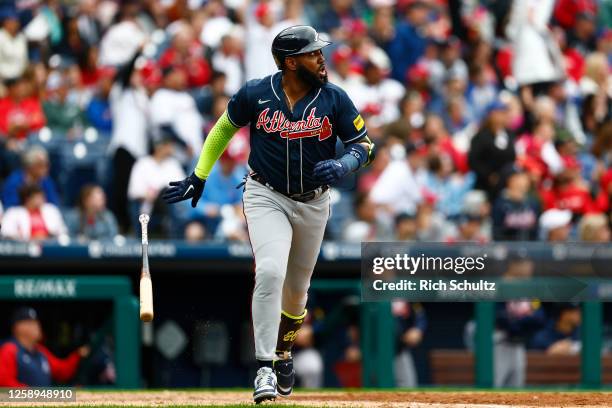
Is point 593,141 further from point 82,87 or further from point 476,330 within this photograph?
point 82,87

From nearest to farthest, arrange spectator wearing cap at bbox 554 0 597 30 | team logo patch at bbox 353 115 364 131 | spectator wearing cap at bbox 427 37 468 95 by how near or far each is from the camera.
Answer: team logo patch at bbox 353 115 364 131, spectator wearing cap at bbox 427 37 468 95, spectator wearing cap at bbox 554 0 597 30

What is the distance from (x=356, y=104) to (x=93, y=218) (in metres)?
3.37

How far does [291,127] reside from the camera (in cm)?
720

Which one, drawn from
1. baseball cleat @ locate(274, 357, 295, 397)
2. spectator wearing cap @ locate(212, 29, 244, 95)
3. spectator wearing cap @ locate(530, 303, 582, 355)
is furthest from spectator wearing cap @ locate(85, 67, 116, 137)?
baseball cleat @ locate(274, 357, 295, 397)

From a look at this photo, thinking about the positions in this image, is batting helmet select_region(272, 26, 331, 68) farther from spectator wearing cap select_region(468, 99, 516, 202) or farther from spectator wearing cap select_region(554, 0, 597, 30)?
spectator wearing cap select_region(554, 0, 597, 30)

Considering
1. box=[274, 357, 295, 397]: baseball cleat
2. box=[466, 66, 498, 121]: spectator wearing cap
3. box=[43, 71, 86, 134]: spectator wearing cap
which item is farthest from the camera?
box=[466, 66, 498, 121]: spectator wearing cap

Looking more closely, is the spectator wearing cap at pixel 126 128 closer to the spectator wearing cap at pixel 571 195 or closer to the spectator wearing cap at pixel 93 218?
the spectator wearing cap at pixel 93 218

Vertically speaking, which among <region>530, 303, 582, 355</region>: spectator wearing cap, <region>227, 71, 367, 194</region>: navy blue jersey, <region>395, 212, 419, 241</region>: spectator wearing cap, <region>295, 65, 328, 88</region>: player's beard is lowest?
<region>530, 303, 582, 355</region>: spectator wearing cap

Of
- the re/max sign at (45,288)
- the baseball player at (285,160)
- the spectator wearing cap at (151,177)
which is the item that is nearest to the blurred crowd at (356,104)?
the spectator wearing cap at (151,177)

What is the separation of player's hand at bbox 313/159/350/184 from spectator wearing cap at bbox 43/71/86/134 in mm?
6428

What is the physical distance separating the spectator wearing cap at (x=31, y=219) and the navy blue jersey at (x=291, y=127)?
4.24 m

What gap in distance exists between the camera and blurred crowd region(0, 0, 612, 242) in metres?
12.1

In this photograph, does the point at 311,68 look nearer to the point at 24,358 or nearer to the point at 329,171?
the point at 329,171

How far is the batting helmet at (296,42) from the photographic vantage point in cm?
714
